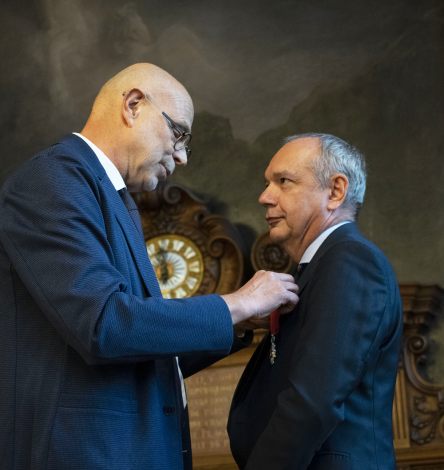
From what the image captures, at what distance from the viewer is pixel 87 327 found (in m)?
1.50

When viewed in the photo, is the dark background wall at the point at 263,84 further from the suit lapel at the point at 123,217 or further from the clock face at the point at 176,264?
the suit lapel at the point at 123,217

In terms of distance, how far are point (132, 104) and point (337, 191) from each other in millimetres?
844

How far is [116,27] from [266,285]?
219 inches

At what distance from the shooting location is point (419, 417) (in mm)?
4859

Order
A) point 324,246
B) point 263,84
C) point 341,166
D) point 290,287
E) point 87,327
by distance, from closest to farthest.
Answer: point 87,327
point 290,287
point 324,246
point 341,166
point 263,84

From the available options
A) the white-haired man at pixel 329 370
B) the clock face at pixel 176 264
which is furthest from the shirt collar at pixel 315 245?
the clock face at pixel 176 264

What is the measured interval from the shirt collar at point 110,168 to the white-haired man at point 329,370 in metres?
0.72

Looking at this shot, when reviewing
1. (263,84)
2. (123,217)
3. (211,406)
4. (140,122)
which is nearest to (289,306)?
(123,217)

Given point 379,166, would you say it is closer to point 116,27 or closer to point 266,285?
point 116,27

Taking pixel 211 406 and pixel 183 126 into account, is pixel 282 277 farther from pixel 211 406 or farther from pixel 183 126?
pixel 211 406

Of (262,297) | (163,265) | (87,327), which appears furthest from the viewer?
(163,265)

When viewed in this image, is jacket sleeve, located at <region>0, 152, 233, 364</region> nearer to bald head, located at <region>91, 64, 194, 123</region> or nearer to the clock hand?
bald head, located at <region>91, 64, 194, 123</region>

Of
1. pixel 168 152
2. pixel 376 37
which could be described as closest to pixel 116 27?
pixel 376 37

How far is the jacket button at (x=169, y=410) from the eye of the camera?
1761 mm
